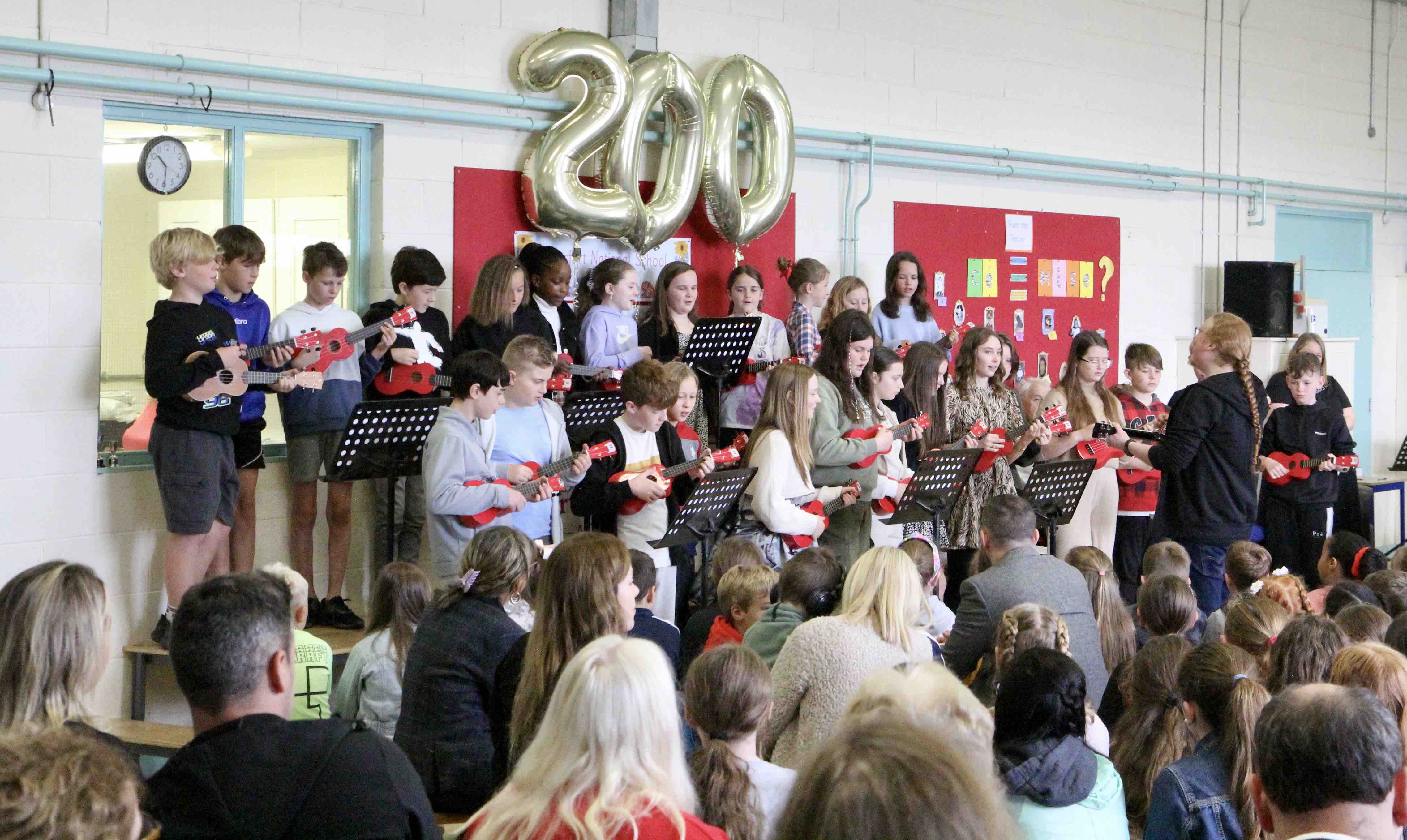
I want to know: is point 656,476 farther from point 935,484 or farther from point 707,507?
point 935,484

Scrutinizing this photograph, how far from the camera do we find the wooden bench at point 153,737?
3795mm

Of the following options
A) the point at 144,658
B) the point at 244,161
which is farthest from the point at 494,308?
the point at 144,658

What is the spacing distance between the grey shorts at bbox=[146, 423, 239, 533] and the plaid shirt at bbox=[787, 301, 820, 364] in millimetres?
3244

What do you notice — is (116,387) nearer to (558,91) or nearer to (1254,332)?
(558,91)

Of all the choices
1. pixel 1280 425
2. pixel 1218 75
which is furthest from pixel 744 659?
pixel 1218 75

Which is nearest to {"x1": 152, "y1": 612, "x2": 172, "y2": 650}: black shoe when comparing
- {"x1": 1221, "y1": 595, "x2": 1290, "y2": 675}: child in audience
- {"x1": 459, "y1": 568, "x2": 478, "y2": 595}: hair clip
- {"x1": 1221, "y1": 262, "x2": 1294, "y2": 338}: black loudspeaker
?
{"x1": 459, "y1": 568, "x2": 478, "y2": 595}: hair clip

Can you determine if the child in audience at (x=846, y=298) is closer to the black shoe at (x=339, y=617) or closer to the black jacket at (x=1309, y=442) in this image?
the black jacket at (x=1309, y=442)

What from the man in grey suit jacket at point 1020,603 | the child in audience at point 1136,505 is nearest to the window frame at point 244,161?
the man in grey suit jacket at point 1020,603

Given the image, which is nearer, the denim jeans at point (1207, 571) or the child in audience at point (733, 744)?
the child in audience at point (733, 744)

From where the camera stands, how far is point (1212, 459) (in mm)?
6492

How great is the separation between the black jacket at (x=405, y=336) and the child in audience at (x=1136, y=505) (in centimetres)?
364

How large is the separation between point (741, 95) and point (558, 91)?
1.07 m

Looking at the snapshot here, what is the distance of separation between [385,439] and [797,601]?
83.2 inches

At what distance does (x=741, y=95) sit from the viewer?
7617 mm
